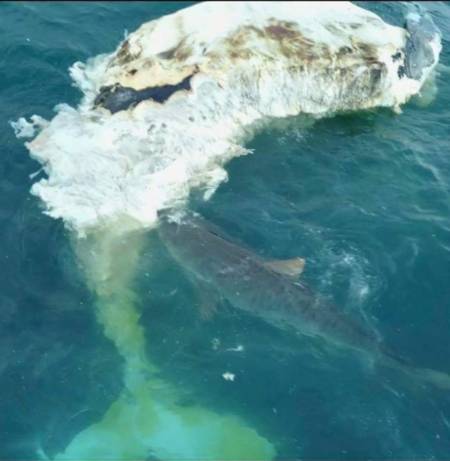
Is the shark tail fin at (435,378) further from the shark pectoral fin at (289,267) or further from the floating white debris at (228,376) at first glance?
the floating white debris at (228,376)

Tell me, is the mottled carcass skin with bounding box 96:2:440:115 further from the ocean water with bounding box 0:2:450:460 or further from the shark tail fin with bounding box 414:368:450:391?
the shark tail fin with bounding box 414:368:450:391

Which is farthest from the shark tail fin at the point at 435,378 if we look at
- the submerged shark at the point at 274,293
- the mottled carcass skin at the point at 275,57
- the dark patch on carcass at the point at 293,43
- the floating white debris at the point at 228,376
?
the dark patch on carcass at the point at 293,43

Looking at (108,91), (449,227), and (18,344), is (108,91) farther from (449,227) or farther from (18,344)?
(449,227)

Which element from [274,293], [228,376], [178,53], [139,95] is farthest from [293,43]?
[228,376]

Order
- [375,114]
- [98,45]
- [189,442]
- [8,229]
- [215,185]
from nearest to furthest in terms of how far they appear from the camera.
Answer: [189,442], [8,229], [215,185], [375,114], [98,45]

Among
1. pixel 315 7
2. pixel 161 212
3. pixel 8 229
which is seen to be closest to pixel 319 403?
pixel 161 212

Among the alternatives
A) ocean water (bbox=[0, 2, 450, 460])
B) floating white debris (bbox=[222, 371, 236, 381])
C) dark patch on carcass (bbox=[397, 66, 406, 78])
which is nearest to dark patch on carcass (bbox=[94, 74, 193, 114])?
ocean water (bbox=[0, 2, 450, 460])

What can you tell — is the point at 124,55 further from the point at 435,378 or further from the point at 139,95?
the point at 435,378
